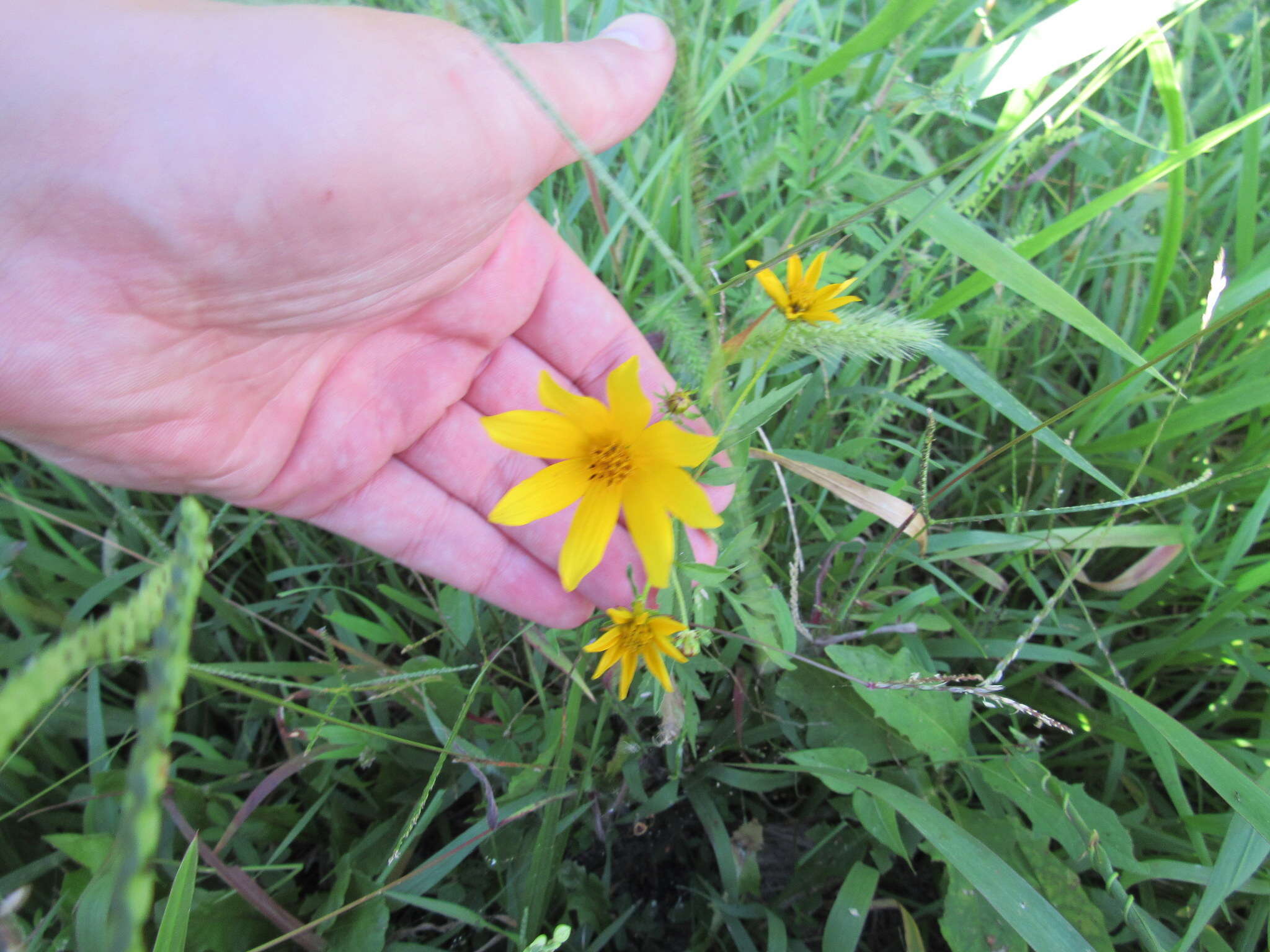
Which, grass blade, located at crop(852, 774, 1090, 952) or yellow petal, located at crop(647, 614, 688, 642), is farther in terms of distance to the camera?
A: yellow petal, located at crop(647, 614, 688, 642)

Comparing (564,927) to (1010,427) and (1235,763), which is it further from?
(1010,427)

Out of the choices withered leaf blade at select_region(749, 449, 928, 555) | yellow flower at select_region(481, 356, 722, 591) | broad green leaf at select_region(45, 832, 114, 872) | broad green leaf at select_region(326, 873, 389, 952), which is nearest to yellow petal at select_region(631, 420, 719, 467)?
yellow flower at select_region(481, 356, 722, 591)

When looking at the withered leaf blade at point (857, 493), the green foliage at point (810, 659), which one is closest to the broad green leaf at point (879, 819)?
the green foliage at point (810, 659)

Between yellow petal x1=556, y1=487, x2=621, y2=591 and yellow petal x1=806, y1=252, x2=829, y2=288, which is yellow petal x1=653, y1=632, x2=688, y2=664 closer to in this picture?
yellow petal x1=556, y1=487, x2=621, y2=591

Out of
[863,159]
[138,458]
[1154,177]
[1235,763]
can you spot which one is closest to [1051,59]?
[1154,177]

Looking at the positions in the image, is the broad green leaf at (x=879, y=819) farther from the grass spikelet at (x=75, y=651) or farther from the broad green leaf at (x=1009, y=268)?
the grass spikelet at (x=75, y=651)

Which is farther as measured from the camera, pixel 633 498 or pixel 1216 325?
pixel 633 498
